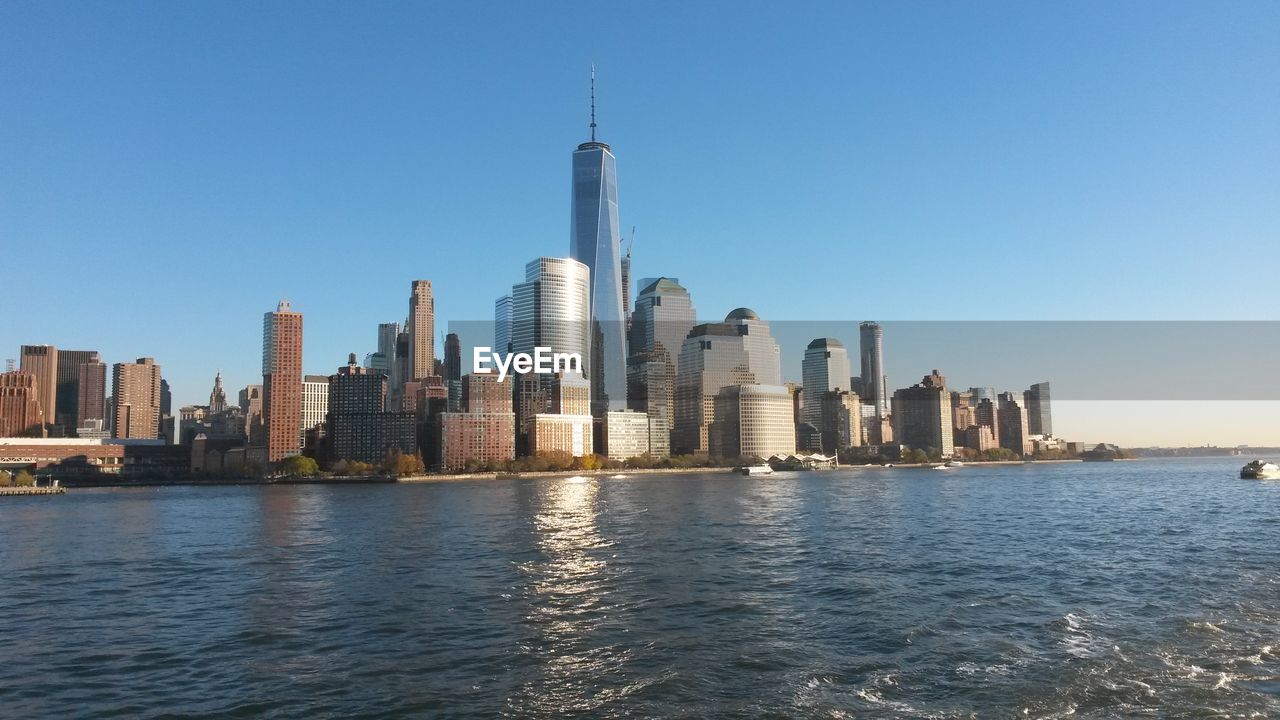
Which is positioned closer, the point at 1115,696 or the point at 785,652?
the point at 1115,696

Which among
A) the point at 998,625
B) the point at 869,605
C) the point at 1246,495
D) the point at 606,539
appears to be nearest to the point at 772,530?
the point at 606,539

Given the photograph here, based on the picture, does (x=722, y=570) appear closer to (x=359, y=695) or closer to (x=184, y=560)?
(x=359, y=695)

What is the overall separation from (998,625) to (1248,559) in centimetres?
2740

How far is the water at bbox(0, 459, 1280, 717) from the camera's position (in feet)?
82.3

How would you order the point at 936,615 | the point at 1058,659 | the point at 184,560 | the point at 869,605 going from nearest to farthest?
the point at 1058,659 < the point at 936,615 < the point at 869,605 < the point at 184,560

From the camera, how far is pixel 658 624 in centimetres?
3481

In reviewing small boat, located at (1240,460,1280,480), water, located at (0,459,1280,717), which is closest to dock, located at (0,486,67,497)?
water, located at (0,459,1280,717)

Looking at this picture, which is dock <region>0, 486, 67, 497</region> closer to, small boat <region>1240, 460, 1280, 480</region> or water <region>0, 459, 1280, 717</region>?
water <region>0, 459, 1280, 717</region>

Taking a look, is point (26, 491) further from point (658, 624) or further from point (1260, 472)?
point (1260, 472)

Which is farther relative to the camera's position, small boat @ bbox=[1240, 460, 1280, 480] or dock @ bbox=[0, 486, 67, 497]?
dock @ bbox=[0, 486, 67, 497]

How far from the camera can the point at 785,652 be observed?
30000mm

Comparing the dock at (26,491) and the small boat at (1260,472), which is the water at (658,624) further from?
the dock at (26,491)

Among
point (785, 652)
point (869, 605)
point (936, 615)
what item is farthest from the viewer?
point (869, 605)

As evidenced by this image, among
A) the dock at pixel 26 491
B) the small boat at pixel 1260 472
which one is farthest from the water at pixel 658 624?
the dock at pixel 26 491
